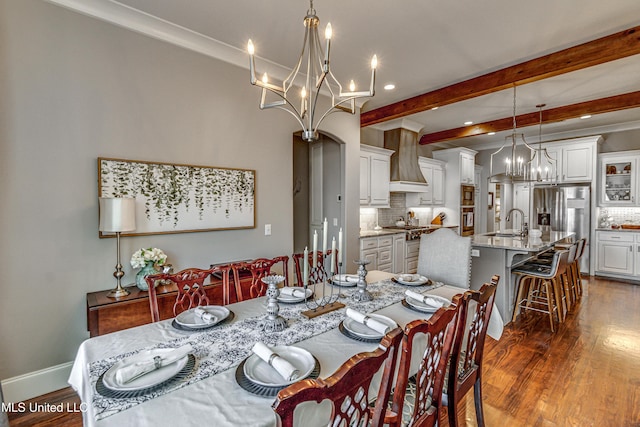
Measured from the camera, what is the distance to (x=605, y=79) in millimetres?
3676

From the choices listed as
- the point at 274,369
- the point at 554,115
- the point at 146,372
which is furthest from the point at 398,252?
the point at 146,372

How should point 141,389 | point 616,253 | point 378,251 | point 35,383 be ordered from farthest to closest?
point 616,253 → point 378,251 → point 35,383 → point 141,389

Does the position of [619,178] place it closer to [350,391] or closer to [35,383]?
[350,391]

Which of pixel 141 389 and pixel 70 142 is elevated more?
pixel 70 142

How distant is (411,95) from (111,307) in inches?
160

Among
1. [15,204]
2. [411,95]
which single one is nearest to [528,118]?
[411,95]

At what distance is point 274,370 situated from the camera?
1135 mm

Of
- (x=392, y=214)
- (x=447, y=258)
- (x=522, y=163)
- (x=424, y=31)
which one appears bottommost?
(x=447, y=258)

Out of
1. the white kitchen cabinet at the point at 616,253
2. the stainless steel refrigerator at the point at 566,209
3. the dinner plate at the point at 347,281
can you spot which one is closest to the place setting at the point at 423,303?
the dinner plate at the point at 347,281

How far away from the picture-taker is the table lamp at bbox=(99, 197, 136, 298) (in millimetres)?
2242

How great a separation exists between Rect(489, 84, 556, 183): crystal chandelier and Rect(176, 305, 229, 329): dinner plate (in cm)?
371

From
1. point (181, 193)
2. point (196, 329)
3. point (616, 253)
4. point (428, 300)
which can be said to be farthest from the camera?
point (616, 253)

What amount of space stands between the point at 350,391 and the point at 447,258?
213cm

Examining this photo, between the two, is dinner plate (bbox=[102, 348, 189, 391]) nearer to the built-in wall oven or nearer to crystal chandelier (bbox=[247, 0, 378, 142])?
crystal chandelier (bbox=[247, 0, 378, 142])
